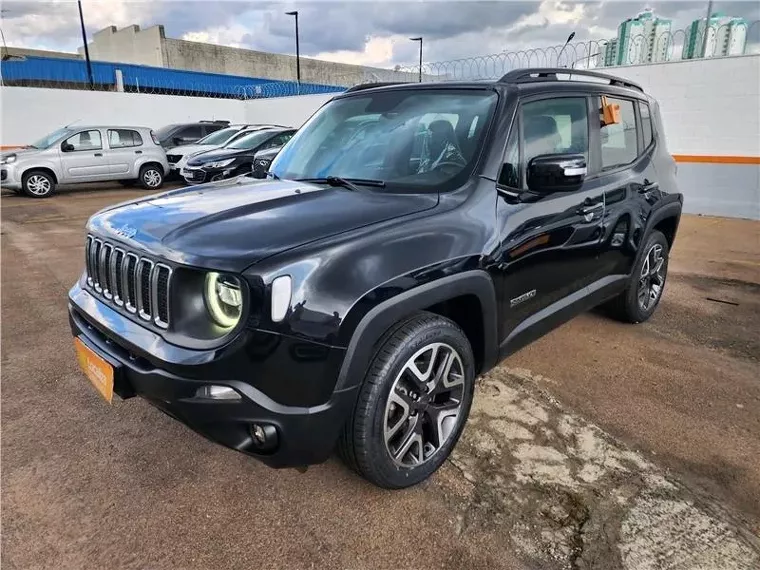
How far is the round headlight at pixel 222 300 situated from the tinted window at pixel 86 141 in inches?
507

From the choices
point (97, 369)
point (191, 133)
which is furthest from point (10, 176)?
point (97, 369)

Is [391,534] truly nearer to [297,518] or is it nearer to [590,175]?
[297,518]

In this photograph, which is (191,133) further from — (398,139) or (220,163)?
(398,139)

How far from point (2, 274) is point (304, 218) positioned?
548 cm

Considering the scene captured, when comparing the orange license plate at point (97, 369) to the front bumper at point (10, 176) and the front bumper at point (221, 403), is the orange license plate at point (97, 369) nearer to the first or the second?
the front bumper at point (221, 403)

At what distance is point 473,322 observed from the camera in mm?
2711

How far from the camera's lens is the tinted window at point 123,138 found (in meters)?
13.2

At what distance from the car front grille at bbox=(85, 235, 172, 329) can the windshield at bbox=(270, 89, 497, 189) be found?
47.1 inches

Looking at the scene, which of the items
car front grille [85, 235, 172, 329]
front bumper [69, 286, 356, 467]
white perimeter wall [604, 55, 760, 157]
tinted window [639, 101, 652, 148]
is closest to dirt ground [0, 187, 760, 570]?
front bumper [69, 286, 356, 467]

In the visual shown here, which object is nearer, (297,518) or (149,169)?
(297,518)

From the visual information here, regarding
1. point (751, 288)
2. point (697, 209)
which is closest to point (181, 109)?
point (697, 209)

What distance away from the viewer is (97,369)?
7.80ft

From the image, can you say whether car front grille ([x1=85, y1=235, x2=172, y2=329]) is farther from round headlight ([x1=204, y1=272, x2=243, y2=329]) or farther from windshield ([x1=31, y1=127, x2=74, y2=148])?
windshield ([x1=31, y1=127, x2=74, y2=148])

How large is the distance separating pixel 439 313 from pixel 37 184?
12.9m
